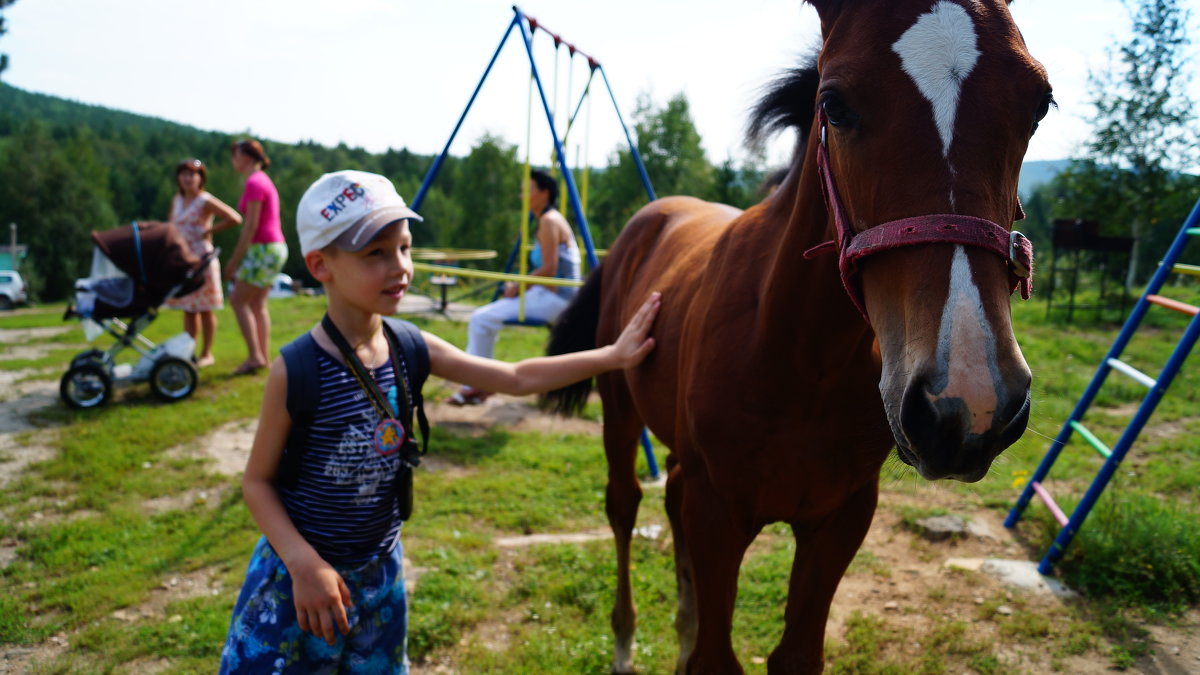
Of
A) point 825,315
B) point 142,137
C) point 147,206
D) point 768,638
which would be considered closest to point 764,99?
point 825,315

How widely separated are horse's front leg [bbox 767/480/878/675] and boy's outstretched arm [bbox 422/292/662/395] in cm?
79

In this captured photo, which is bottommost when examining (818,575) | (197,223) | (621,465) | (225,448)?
(225,448)

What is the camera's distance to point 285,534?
1619 millimetres

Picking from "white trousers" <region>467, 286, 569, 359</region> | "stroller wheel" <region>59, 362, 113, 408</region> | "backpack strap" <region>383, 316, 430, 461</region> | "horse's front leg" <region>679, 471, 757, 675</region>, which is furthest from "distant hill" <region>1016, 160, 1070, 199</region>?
"stroller wheel" <region>59, 362, 113, 408</region>

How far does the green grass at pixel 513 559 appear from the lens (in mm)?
2904

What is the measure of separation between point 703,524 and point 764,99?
129 cm

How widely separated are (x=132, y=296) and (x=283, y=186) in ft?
198

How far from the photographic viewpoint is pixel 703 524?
6.48 ft

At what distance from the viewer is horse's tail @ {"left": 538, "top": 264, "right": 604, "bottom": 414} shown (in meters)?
3.73

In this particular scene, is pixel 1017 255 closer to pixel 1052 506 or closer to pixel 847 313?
pixel 847 313

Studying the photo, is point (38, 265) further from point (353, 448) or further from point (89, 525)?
point (353, 448)

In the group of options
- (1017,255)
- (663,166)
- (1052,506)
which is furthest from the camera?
(663,166)

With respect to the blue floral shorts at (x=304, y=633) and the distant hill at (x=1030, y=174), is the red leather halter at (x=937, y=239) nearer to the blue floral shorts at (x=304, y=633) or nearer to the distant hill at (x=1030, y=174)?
the distant hill at (x=1030, y=174)

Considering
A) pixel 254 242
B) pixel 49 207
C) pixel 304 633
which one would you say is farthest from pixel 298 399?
pixel 49 207
